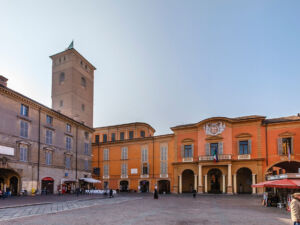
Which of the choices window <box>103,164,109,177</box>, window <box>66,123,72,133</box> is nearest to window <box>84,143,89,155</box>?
window <box>66,123,72,133</box>

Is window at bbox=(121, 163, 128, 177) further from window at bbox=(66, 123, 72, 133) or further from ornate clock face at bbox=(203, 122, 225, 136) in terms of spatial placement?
ornate clock face at bbox=(203, 122, 225, 136)

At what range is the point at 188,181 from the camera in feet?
146

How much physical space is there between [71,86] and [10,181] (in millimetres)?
22689

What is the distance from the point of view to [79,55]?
52469 millimetres

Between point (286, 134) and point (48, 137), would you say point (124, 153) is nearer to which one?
point (48, 137)

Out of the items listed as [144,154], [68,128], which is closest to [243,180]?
[144,154]

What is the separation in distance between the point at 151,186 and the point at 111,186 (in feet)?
25.3

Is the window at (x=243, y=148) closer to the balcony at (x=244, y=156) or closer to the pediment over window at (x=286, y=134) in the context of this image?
the balcony at (x=244, y=156)

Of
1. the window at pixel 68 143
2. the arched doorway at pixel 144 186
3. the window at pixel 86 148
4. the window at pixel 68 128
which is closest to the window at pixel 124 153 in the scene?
the arched doorway at pixel 144 186

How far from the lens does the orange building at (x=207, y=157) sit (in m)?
37.2

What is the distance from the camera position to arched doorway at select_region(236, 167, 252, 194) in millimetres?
40562

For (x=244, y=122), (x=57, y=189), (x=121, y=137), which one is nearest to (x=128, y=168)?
(x=121, y=137)

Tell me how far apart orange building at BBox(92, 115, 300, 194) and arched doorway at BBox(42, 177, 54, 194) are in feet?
48.8

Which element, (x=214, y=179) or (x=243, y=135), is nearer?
(x=243, y=135)
